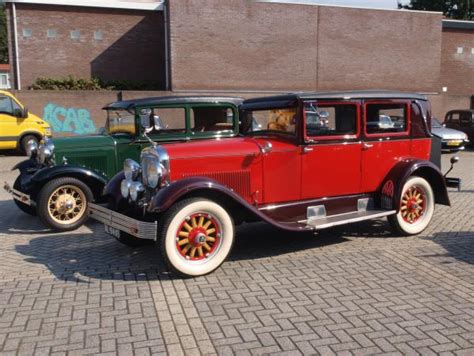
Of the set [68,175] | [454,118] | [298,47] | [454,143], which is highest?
[298,47]

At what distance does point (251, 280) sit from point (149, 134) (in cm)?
324

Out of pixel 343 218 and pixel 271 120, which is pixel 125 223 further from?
pixel 343 218

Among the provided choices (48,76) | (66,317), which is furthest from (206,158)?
(48,76)

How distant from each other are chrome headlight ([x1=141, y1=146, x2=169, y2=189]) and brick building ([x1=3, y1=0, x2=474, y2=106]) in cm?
1789

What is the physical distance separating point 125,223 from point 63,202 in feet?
7.52

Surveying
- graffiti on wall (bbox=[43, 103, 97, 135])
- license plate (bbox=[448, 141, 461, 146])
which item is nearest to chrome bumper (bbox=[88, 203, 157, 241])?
license plate (bbox=[448, 141, 461, 146])

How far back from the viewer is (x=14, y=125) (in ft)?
50.1

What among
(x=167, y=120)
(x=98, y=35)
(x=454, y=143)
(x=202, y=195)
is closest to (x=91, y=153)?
(x=167, y=120)

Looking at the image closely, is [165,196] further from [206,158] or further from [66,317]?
[66,317]

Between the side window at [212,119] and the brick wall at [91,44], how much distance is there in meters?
18.2

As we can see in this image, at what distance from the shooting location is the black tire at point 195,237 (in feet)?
14.9

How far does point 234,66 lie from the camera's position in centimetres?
2330

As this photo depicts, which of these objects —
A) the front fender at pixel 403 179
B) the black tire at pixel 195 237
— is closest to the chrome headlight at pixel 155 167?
the black tire at pixel 195 237

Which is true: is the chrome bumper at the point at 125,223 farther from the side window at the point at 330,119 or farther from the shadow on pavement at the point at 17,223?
the side window at the point at 330,119
